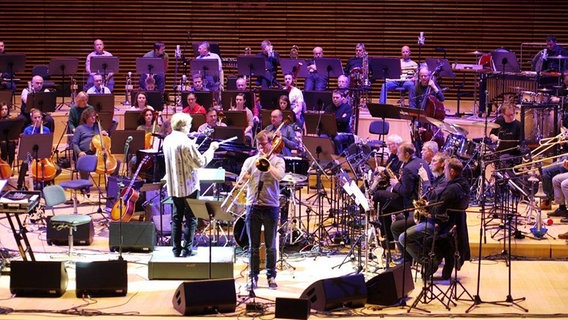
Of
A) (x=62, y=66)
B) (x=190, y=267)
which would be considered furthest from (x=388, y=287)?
(x=62, y=66)

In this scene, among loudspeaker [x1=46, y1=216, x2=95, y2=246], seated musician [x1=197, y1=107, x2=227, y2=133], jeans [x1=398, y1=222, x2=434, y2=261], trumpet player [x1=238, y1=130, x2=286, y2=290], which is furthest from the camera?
seated musician [x1=197, y1=107, x2=227, y2=133]

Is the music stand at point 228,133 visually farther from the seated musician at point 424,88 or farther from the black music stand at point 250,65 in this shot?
the seated musician at point 424,88

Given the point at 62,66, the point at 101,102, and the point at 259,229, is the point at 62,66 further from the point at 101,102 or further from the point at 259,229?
the point at 259,229

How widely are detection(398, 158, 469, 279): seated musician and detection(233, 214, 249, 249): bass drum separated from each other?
1.83 metres

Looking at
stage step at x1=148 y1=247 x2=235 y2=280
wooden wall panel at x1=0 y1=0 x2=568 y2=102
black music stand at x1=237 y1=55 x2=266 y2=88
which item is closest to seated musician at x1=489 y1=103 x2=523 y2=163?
black music stand at x1=237 y1=55 x2=266 y2=88

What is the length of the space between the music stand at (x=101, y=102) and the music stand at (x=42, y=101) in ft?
1.95

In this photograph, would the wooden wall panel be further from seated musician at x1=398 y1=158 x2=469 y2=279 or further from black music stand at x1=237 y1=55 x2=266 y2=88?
seated musician at x1=398 y1=158 x2=469 y2=279

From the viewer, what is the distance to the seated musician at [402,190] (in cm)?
1035

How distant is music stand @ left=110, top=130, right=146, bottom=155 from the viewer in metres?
12.9

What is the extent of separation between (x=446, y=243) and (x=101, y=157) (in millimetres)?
5299

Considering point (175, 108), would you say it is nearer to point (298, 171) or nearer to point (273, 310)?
point (298, 171)

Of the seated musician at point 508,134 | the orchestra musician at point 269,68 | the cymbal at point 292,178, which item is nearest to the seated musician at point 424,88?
the seated musician at point 508,134

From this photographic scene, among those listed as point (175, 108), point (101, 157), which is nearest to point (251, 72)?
point (175, 108)

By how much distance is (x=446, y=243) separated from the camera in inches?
392
